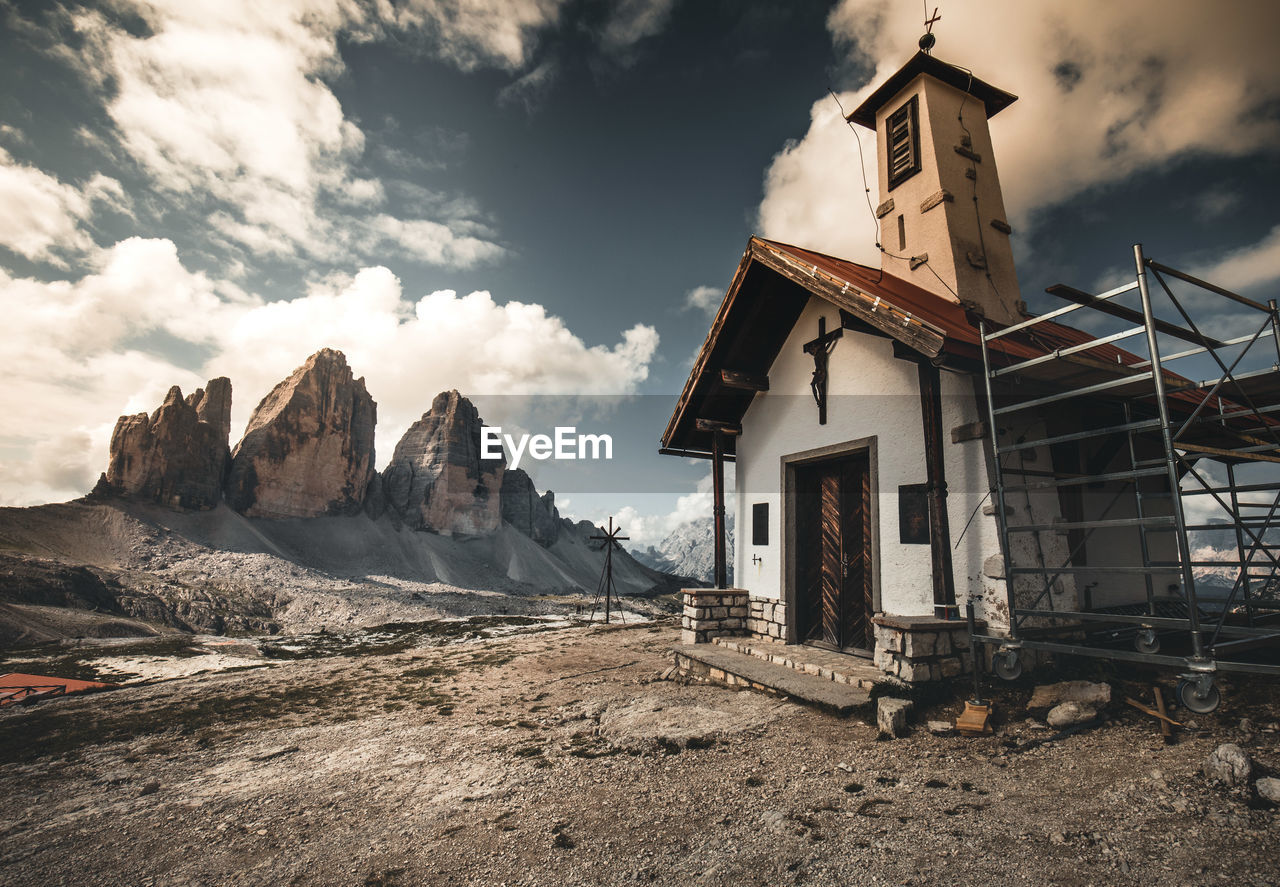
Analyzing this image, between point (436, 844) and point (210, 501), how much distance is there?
7682 centimetres

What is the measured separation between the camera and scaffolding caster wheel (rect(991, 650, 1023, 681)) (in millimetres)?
5574

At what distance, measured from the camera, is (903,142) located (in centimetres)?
1241

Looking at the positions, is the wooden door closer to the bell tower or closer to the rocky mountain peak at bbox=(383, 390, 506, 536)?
the bell tower

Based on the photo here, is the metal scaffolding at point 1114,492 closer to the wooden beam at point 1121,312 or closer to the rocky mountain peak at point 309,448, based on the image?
the wooden beam at point 1121,312

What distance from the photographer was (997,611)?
6043 mm

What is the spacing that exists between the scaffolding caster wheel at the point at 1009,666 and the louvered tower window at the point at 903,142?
10499 millimetres

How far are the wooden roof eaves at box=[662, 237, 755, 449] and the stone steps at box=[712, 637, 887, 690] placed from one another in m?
4.07

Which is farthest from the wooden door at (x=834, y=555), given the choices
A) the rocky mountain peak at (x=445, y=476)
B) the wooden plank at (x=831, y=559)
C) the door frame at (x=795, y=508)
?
the rocky mountain peak at (x=445, y=476)

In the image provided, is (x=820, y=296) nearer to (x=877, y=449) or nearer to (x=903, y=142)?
(x=877, y=449)

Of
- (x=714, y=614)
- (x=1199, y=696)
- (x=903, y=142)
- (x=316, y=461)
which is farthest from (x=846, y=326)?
(x=316, y=461)

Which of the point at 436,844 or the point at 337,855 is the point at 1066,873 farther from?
the point at 337,855

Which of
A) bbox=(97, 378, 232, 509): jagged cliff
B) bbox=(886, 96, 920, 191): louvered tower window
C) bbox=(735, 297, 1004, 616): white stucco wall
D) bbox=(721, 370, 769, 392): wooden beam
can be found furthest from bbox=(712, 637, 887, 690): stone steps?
bbox=(97, 378, 232, 509): jagged cliff

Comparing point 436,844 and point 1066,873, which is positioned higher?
point 1066,873

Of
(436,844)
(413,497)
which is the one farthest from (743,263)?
(413,497)
